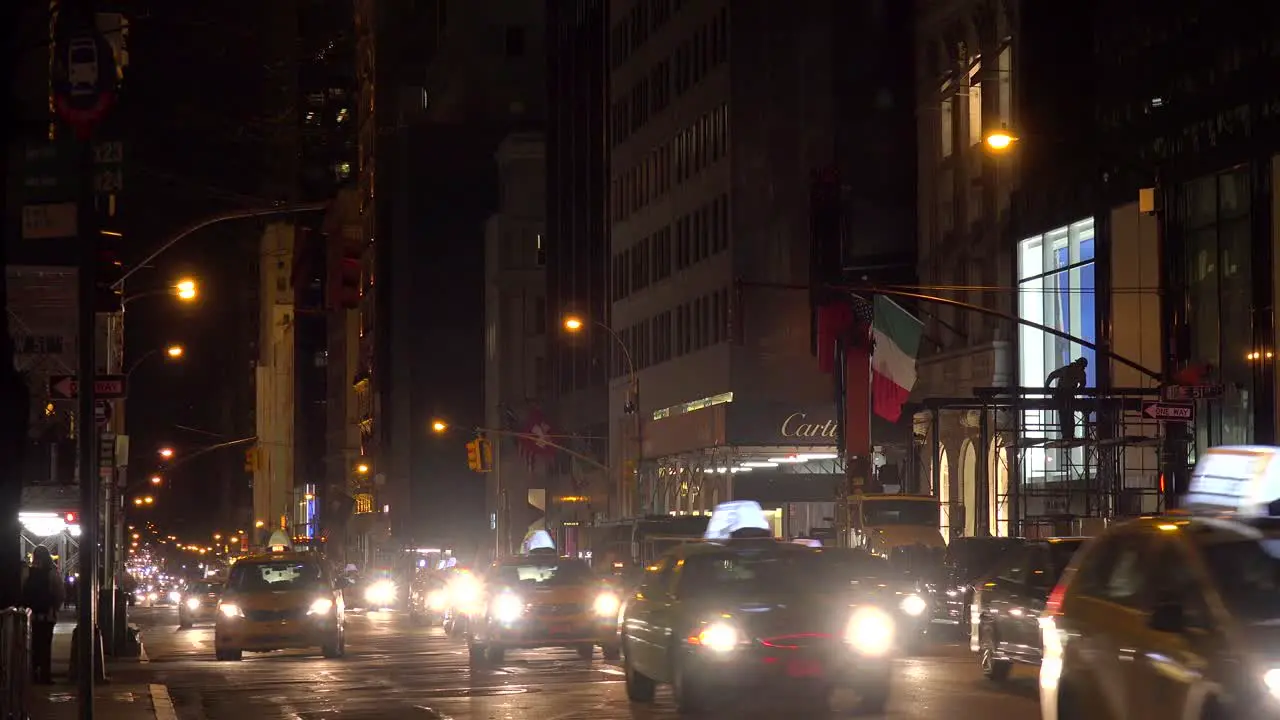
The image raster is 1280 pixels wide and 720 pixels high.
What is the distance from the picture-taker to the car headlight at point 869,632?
64.8 ft

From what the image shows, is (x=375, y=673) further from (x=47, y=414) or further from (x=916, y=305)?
(x=916, y=305)

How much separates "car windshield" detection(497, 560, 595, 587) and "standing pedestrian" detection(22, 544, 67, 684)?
6.13 meters

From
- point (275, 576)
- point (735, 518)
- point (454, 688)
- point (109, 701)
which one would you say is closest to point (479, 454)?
point (735, 518)

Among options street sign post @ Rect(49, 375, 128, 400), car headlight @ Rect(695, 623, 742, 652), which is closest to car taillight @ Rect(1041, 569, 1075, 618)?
car headlight @ Rect(695, 623, 742, 652)

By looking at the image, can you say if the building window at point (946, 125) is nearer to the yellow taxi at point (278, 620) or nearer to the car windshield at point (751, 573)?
the yellow taxi at point (278, 620)

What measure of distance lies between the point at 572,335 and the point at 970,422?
40942 mm

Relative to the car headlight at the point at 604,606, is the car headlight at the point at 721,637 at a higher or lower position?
higher

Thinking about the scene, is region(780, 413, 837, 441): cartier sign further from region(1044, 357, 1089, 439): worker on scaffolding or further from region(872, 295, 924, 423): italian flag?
region(1044, 357, 1089, 439): worker on scaffolding

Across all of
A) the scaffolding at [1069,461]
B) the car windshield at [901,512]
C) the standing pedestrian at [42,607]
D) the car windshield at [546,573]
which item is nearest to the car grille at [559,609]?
the car windshield at [546,573]

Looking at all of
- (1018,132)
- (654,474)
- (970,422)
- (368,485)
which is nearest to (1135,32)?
(1018,132)

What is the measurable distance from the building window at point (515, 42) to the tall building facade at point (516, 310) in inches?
725

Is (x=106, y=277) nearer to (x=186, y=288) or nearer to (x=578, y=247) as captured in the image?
(x=186, y=288)

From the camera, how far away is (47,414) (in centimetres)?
5075

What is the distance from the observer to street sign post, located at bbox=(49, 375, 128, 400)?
80.2 feet
